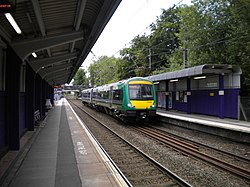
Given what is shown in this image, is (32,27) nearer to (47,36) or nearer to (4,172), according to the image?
(47,36)

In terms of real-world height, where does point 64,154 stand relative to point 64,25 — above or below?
below

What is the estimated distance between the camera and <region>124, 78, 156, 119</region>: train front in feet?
54.4

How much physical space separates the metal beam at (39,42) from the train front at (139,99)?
798 centimetres

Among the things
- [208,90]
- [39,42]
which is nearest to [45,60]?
[39,42]

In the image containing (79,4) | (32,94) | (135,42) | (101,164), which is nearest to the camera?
(79,4)

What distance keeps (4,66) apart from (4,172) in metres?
3.62

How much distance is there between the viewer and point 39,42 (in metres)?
8.62

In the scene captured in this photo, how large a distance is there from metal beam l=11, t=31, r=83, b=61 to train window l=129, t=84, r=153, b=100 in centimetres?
806

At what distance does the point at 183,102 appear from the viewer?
2155 centimetres

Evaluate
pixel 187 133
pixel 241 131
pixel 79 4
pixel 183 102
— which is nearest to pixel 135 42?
pixel 183 102

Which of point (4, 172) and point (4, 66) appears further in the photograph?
point (4, 66)

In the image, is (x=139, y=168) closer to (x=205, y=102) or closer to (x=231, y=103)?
(x=231, y=103)

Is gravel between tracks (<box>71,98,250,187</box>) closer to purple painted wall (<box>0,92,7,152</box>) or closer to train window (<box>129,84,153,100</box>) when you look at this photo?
train window (<box>129,84,153,100</box>)

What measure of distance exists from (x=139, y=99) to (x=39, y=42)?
9.16 meters
